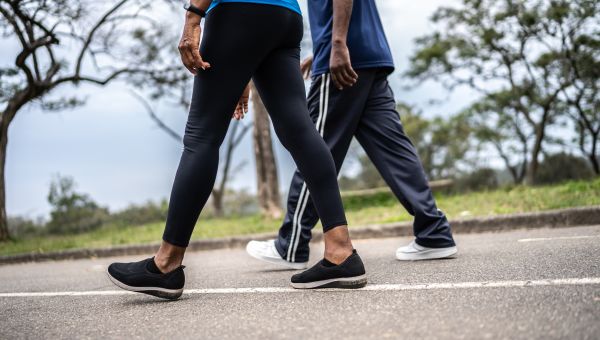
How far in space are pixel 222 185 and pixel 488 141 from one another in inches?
645

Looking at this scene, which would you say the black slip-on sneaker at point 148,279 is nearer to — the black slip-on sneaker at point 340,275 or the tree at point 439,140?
the black slip-on sneaker at point 340,275

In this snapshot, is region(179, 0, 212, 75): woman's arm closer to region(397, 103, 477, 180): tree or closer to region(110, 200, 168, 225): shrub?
region(110, 200, 168, 225): shrub

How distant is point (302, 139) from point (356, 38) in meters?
0.97

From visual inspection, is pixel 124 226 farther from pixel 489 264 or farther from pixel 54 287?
pixel 489 264

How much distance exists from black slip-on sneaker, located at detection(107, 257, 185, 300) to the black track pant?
0.96 metres

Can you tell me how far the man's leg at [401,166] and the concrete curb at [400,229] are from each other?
2.43m

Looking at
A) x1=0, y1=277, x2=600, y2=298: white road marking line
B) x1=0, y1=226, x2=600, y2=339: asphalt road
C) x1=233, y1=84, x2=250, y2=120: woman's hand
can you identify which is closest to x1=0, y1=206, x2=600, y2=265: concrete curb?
x1=0, y1=226, x2=600, y2=339: asphalt road

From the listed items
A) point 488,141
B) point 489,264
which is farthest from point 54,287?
point 488,141

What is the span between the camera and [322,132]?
3.30 m

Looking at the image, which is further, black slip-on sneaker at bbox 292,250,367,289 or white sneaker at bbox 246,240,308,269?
white sneaker at bbox 246,240,308,269

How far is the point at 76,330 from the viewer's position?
213 cm

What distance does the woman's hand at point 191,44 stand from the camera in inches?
93.0

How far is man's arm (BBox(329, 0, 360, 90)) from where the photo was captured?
3.01 metres

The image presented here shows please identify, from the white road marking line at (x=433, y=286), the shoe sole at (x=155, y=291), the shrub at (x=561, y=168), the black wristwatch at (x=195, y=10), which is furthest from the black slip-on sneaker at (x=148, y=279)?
the shrub at (x=561, y=168)
